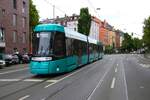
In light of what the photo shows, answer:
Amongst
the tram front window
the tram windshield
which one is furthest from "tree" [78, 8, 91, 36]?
the tram front window

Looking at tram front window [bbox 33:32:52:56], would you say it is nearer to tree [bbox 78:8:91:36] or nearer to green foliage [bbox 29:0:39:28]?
green foliage [bbox 29:0:39:28]

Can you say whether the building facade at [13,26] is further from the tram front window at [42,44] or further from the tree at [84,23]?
the tram front window at [42,44]

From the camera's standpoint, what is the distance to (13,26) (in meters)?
60.5

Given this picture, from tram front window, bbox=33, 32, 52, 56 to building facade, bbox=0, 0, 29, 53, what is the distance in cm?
3397

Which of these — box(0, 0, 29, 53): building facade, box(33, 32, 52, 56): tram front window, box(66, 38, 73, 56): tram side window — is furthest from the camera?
box(0, 0, 29, 53): building facade

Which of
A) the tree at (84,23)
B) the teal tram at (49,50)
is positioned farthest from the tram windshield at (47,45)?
the tree at (84,23)

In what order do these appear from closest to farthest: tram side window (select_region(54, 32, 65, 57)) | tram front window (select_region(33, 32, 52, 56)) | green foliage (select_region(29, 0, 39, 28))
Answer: tram front window (select_region(33, 32, 52, 56)) < tram side window (select_region(54, 32, 65, 57)) < green foliage (select_region(29, 0, 39, 28))

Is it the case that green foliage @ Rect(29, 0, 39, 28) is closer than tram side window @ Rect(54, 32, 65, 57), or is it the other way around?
tram side window @ Rect(54, 32, 65, 57)

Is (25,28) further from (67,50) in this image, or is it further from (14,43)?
(67,50)

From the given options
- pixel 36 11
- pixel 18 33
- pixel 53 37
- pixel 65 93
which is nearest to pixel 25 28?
pixel 18 33

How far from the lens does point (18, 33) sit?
62531 millimetres

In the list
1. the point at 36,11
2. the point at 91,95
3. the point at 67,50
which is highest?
the point at 36,11

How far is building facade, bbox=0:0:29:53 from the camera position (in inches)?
2222

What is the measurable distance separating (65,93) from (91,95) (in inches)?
45.6
